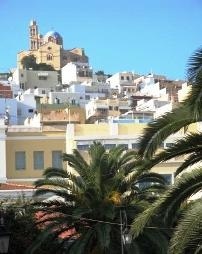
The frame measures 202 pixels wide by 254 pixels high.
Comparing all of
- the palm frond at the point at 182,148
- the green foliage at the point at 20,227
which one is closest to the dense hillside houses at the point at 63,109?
the palm frond at the point at 182,148

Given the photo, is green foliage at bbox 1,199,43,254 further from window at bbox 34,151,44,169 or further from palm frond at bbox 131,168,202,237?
window at bbox 34,151,44,169

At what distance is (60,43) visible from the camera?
17238 cm

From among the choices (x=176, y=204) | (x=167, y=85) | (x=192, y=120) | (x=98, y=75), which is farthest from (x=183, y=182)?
(x=98, y=75)

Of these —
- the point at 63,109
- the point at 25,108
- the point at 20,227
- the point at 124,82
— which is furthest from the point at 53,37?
the point at 20,227

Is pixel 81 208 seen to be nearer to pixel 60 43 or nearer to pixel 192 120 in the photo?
pixel 192 120

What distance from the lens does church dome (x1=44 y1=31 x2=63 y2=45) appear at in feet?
568

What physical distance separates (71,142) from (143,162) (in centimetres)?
2918

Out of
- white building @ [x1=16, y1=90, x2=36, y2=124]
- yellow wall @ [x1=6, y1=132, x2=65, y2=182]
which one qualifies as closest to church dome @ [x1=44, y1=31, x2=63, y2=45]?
white building @ [x1=16, y1=90, x2=36, y2=124]

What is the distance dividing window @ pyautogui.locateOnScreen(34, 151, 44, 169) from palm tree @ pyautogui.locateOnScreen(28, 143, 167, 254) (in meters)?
22.6

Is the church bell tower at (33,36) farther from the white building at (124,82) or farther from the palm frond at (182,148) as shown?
the palm frond at (182,148)

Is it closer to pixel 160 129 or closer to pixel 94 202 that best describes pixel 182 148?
pixel 160 129

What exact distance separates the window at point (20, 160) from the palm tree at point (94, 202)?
22.4 metres

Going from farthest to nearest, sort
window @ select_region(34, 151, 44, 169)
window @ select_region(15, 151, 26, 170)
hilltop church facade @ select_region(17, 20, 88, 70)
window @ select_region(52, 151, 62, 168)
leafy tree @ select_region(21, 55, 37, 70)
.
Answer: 1. hilltop church facade @ select_region(17, 20, 88, 70)
2. leafy tree @ select_region(21, 55, 37, 70)
3. window @ select_region(52, 151, 62, 168)
4. window @ select_region(34, 151, 44, 169)
5. window @ select_region(15, 151, 26, 170)

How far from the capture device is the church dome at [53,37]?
173 metres
